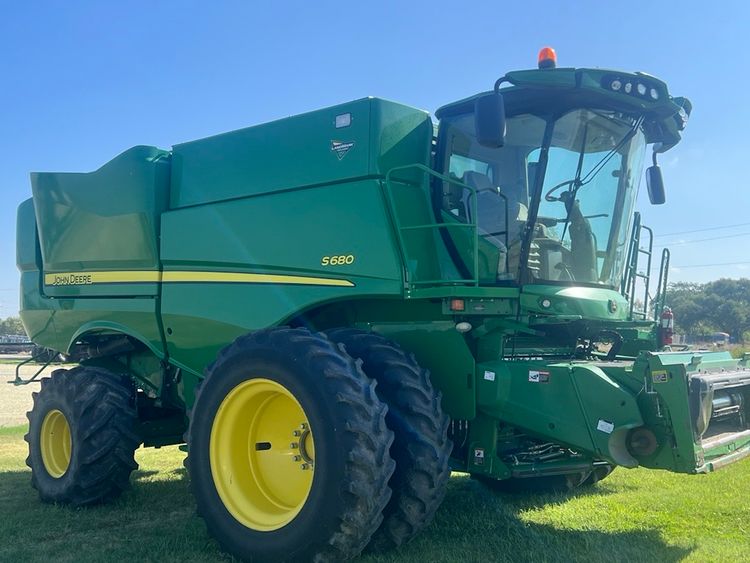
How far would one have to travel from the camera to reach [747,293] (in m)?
58.2

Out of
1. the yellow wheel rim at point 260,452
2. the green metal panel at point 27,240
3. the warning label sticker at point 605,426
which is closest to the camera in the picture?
the warning label sticker at point 605,426

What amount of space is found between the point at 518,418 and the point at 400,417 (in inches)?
29.9

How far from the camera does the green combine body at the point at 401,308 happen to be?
4.06 m

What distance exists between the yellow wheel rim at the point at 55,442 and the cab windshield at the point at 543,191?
404cm

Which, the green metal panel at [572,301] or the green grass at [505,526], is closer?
the green grass at [505,526]

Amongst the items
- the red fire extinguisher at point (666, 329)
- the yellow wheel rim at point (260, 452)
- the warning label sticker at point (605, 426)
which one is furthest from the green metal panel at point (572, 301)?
the yellow wheel rim at point (260, 452)

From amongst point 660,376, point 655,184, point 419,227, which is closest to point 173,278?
point 419,227

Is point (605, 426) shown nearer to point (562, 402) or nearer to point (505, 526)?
point (562, 402)

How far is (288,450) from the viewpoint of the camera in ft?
15.1

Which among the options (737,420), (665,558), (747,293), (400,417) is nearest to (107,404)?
(400,417)

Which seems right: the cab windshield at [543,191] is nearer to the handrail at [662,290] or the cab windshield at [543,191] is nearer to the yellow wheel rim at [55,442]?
the handrail at [662,290]

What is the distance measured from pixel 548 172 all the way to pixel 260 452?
271 cm

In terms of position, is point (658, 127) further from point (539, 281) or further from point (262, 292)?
point (262, 292)

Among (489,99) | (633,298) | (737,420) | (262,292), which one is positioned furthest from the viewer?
(633,298)
